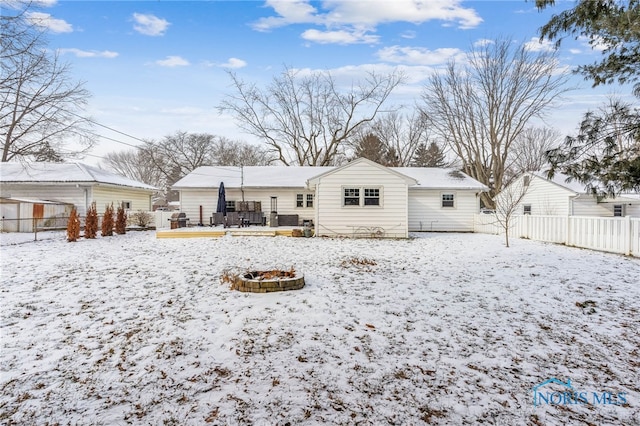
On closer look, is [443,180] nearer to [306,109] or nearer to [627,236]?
[627,236]

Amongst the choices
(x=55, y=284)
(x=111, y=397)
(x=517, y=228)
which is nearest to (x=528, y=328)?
(x=111, y=397)

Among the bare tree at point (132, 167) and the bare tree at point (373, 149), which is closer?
the bare tree at point (373, 149)

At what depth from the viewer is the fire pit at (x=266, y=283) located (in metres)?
5.16

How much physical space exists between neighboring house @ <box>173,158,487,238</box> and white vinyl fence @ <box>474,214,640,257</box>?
2.85 meters

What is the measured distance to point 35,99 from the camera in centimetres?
927

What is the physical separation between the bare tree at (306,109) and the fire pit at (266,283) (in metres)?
23.2

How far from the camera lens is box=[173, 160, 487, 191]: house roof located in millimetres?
16438

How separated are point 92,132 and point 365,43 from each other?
45.7 feet

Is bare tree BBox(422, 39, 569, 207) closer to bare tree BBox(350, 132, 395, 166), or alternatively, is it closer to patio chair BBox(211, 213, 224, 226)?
bare tree BBox(350, 132, 395, 166)

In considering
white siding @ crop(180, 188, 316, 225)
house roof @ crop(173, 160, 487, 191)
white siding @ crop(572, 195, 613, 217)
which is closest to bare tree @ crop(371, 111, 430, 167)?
house roof @ crop(173, 160, 487, 191)

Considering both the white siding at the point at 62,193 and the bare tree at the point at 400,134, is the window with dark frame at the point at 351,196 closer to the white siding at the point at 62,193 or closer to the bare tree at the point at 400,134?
the white siding at the point at 62,193

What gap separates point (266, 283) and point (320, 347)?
2.03m

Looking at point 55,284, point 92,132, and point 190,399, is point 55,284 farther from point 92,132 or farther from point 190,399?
point 92,132

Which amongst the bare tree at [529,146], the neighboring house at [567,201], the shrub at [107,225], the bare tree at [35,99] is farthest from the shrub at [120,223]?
the bare tree at [529,146]
